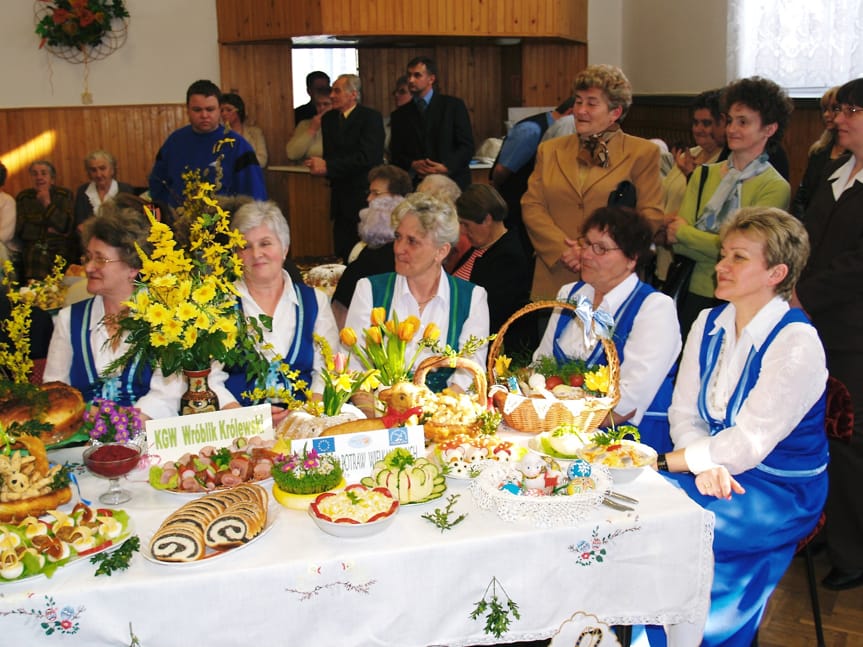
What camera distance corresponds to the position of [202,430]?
7.83 ft

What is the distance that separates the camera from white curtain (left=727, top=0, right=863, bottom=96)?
5.43 m

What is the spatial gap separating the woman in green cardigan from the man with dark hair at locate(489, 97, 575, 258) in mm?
1465

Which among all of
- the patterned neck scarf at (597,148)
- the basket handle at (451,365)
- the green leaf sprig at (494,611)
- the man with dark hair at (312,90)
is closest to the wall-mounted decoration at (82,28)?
the man with dark hair at (312,90)

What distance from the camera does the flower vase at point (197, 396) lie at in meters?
2.48

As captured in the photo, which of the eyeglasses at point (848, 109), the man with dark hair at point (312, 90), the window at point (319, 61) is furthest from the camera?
the window at point (319, 61)

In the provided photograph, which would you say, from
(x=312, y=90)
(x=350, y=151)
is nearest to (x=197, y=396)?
(x=350, y=151)

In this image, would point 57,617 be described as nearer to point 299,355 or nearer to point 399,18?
point 299,355

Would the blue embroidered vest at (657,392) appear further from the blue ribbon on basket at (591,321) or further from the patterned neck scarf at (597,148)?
the patterned neck scarf at (597,148)

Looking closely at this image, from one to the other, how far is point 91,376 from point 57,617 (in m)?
1.22

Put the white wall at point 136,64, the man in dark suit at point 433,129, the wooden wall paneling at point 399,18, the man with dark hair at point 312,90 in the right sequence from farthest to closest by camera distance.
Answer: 1. the white wall at point 136,64
2. the man with dark hair at point 312,90
3. the wooden wall paneling at point 399,18
4. the man in dark suit at point 433,129

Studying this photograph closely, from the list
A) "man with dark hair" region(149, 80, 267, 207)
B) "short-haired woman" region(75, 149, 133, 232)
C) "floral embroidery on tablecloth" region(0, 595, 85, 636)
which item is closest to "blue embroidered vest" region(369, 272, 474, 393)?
"floral embroidery on tablecloth" region(0, 595, 85, 636)

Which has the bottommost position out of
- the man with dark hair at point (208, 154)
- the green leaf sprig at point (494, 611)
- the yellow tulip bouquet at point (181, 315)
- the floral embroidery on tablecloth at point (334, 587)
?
the green leaf sprig at point (494, 611)

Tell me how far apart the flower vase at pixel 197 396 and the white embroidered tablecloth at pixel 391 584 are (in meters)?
0.25

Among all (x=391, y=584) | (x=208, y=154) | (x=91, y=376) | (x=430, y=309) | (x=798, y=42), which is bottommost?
(x=391, y=584)
